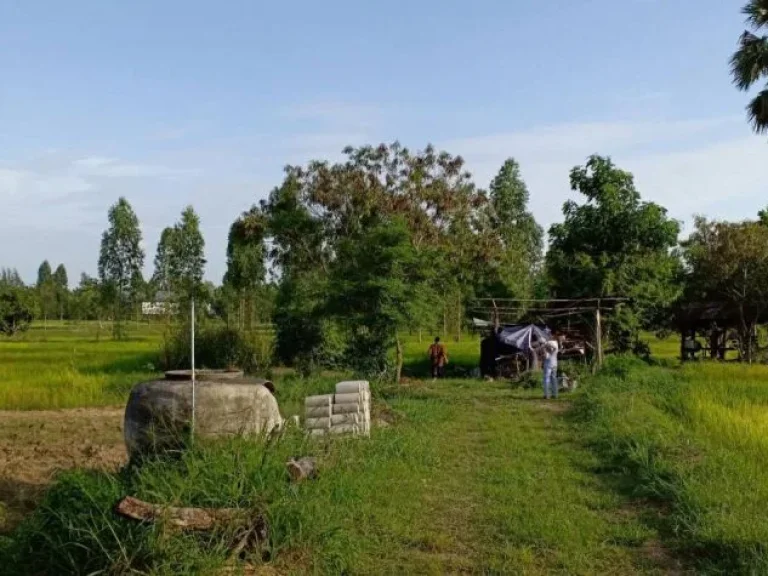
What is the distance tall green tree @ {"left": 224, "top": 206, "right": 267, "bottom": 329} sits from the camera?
25906 millimetres

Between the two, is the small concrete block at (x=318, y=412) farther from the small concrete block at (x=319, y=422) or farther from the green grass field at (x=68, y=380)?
the green grass field at (x=68, y=380)

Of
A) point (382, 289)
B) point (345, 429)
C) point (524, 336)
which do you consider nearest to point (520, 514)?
point (345, 429)

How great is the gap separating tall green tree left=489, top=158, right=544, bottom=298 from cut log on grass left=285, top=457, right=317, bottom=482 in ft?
65.2

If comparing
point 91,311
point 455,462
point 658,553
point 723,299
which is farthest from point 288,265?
point 91,311

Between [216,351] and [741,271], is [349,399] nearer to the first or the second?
[216,351]

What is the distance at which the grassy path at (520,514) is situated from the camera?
544cm

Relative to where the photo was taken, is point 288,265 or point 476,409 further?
point 288,265

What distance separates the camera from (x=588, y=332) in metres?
24.4

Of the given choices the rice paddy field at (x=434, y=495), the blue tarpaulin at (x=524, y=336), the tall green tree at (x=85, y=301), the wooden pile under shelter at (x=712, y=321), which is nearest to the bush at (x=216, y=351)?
the blue tarpaulin at (x=524, y=336)

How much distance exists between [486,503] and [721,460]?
282 centimetres

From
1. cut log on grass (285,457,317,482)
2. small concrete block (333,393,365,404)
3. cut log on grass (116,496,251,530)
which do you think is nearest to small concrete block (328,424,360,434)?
small concrete block (333,393,365,404)

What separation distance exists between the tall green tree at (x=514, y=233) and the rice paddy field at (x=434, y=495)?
46.7 feet

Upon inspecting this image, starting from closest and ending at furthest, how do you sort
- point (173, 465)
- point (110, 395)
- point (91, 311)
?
point (173, 465) → point (110, 395) → point (91, 311)

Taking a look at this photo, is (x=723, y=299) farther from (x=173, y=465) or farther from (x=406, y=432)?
(x=173, y=465)
